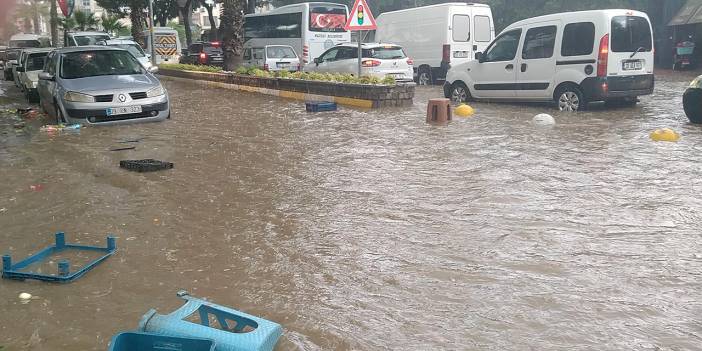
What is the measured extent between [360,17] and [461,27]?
7.20m

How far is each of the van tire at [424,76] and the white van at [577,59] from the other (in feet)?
25.4

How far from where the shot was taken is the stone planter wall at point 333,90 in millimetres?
14776

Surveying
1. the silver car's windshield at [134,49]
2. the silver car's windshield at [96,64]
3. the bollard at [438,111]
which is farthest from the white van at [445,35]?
the silver car's windshield at [96,64]

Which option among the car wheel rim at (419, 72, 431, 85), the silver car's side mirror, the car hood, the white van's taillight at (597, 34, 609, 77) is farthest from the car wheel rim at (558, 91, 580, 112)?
the silver car's side mirror

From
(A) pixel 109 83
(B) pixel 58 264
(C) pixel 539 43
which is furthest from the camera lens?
(C) pixel 539 43

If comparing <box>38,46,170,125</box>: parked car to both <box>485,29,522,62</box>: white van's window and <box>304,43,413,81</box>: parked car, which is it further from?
<box>485,29,522,62</box>: white van's window

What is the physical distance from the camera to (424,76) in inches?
880

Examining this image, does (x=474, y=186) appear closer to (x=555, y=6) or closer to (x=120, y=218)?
(x=120, y=218)

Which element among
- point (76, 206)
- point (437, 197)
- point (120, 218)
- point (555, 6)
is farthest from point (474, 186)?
point (555, 6)

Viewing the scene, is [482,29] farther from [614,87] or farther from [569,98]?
[614,87]

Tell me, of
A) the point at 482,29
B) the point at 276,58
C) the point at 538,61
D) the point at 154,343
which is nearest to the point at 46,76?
the point at 538,61

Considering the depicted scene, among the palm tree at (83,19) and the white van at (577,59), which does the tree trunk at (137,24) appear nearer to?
the palm tree at (83,19)

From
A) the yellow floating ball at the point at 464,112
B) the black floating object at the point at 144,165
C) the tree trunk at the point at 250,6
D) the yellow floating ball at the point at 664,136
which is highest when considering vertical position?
the tree trunk at the point at 250,6

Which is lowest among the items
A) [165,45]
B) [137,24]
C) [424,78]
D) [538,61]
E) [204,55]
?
[424,78]
